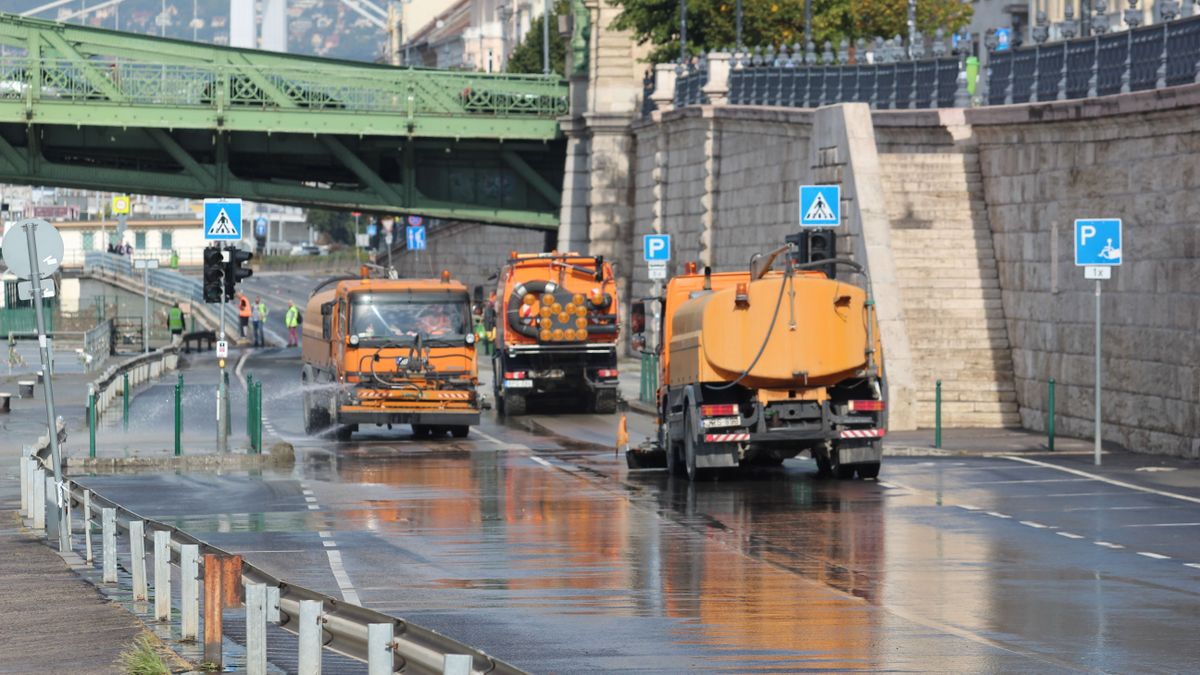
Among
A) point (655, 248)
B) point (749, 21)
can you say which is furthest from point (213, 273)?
point (749, 21)

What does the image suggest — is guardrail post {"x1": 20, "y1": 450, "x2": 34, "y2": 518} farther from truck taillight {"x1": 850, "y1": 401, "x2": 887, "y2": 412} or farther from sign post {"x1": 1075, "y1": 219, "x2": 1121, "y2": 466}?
sign post {"x1": 1075, "y1": 219, "x2": 1121, "y2": 466}

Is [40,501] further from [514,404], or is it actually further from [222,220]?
[514,404]

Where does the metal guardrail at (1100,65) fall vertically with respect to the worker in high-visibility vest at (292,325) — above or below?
above

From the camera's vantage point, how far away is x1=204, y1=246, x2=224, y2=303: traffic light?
110 feet

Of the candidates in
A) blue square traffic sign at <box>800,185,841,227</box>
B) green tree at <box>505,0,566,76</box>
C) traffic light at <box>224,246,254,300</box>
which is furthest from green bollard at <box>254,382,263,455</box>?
green tree at <box>505,0,566,76</box>

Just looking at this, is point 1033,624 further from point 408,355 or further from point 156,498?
point 408,355

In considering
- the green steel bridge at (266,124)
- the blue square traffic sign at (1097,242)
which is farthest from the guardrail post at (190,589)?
the green steel bridge at (266,124)

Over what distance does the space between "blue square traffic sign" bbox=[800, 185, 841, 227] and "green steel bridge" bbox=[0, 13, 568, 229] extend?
96.6 ft

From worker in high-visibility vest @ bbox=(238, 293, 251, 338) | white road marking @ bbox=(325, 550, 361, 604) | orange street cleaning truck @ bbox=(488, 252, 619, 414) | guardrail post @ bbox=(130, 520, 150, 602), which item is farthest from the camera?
worker in high-visibility vest @ bbox=(238, 293, 251, 338)

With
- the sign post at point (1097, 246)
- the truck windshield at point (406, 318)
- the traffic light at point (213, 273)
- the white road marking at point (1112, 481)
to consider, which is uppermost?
the sign post at point (1097, 246)

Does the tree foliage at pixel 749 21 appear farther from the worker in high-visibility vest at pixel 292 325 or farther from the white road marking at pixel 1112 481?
the white road marking at pixel 1112 481

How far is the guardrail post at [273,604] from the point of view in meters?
11.9

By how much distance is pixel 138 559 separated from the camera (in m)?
16.0

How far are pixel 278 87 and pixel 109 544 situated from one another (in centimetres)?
4834
